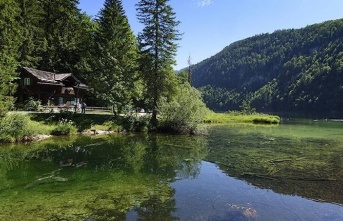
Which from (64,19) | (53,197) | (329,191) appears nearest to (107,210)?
(53,197)

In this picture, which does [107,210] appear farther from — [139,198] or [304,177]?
[304,177]

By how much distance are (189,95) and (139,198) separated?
1167 inches

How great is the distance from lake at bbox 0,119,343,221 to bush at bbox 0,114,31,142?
1.97 meters

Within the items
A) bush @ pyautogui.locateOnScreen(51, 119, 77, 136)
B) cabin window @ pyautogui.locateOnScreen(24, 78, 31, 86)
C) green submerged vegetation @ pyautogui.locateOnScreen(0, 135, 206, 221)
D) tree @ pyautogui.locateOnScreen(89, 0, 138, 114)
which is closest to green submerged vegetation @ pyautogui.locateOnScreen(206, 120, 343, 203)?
green submerged vegetation @ pyautogui.locateOnScreen(0, 135, 206, 221)

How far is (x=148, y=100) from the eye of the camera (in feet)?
150

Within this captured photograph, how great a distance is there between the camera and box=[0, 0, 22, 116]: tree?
32.6m

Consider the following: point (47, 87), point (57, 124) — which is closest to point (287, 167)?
point (57, 124)

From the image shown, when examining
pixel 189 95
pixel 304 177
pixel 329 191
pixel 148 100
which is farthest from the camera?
pixel 148 100

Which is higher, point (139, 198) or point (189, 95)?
point (189, 95)

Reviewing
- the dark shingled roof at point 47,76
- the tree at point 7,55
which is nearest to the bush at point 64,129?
the tree at point 7,55

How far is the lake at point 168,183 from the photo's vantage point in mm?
11852

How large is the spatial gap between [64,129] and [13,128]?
6.77 m

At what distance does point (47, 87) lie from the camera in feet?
196

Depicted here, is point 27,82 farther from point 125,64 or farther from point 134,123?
point 134,123
